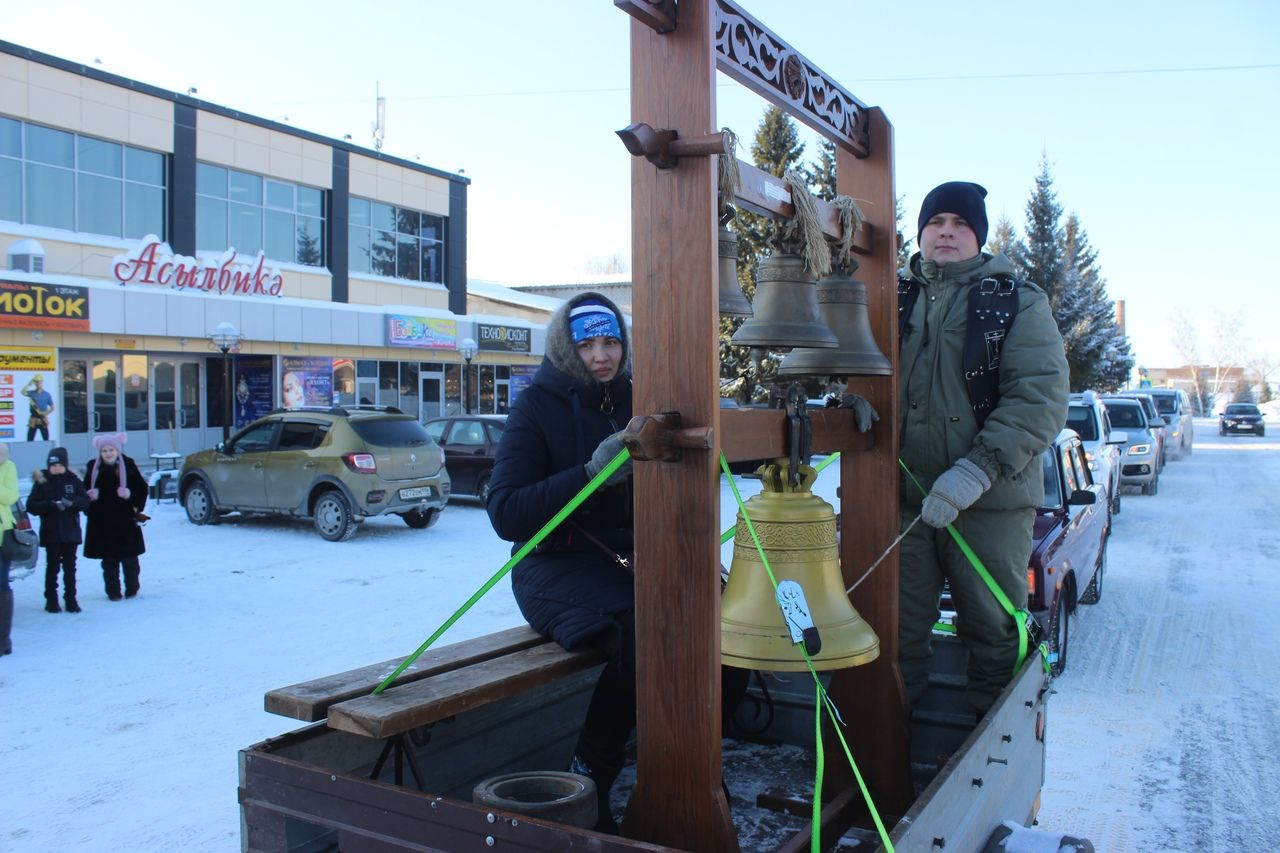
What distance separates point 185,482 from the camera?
1448 centimetres

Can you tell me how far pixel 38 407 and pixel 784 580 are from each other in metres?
22.4

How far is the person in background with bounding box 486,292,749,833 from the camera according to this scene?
3.15 m

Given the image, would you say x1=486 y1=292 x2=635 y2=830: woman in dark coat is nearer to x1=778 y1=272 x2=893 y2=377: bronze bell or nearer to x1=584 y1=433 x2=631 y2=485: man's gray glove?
x1=584 y1=433 x2=631 y2=485: man's gray glove

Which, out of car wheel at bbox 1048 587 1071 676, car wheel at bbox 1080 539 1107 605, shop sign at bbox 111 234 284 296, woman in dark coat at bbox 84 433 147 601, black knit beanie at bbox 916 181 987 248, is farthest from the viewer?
shop sign at bbox 111 234 284 296

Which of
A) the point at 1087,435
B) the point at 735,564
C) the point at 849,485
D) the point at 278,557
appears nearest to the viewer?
the point at 735,564

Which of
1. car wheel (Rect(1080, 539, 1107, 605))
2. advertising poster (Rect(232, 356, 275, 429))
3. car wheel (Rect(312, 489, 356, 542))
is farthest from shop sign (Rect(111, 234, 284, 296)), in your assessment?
car wheel (Rect(1080, 539, 1107, 605))

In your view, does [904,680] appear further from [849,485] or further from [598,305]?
[598,305]

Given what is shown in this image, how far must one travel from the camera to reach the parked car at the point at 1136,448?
1755cm

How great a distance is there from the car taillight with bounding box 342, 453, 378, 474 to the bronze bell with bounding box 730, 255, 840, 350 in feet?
34.9

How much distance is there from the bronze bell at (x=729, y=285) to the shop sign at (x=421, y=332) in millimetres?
27198

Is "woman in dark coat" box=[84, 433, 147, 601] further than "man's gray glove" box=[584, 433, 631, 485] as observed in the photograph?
Yes

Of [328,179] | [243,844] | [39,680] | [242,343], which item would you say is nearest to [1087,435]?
[39,680]

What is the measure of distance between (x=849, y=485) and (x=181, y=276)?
23.8 metres

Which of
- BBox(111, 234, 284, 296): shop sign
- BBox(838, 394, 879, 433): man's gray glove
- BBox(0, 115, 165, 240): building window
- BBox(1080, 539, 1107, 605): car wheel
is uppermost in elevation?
BBox(0, 115, 165, 240): building window
